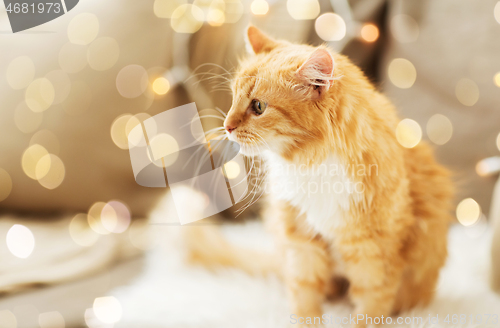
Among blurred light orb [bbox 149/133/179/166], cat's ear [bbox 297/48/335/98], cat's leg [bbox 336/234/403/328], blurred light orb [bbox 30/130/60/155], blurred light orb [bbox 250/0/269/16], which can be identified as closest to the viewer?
cat's ear [bbox 297/48/335/98]

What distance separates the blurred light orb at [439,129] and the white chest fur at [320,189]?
2.03ft

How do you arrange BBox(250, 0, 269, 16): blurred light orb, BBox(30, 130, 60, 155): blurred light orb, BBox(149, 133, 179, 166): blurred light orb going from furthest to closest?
BBox(30, 130, 60, 155): blurred light orb < BBox(250, 0, 269, 16): blurred light orb < BBox(149, 133, 179, 166): blurred light orb

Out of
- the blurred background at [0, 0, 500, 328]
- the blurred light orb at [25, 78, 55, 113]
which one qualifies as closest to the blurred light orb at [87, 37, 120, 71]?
the blurred background at [0, 0, 500, 328]

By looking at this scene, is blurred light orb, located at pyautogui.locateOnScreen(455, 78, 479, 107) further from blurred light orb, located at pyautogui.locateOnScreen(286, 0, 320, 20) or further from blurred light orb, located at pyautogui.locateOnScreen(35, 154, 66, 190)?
blurred light orb, located at pyautogui.locateOnScreen(35, 154, 66, 190)

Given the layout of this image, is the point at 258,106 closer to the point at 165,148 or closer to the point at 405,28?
the point at 165,148

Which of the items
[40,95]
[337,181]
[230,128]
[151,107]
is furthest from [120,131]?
[337,181]

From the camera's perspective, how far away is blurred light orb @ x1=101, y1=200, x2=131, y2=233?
0.93 metres

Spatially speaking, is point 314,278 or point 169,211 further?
point 169,211

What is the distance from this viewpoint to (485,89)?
923mm

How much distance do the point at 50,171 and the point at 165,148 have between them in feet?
1.48

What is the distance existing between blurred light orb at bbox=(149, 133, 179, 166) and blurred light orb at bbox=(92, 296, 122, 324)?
1.01 feet

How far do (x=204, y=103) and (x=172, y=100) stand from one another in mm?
167

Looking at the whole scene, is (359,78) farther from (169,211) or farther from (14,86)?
(14,86)

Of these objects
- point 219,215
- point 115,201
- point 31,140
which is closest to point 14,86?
point 31,140
